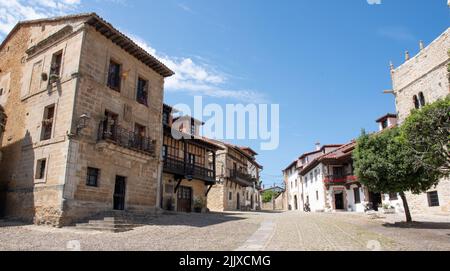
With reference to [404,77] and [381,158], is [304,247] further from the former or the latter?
[404,77]

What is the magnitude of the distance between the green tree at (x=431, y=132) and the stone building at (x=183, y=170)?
15.6 metres

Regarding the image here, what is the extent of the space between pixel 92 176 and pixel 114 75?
588 centimetres

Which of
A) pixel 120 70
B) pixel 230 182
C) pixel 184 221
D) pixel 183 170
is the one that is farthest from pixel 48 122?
pixel 230 182

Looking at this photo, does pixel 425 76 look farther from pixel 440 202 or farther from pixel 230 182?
pixel 230 182

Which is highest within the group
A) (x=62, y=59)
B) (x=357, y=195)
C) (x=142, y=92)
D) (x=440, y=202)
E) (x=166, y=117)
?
(x=62, y=59)

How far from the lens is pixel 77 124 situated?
47.8 ft

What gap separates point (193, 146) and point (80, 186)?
43.0 ft

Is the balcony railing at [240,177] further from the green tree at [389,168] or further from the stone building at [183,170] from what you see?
the green tree at [389,168]

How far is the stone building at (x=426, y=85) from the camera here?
71.1 feet

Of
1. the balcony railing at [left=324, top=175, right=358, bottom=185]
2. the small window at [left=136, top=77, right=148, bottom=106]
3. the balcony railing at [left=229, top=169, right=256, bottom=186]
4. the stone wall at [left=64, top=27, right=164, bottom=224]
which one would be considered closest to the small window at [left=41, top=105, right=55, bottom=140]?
the stone wall at [left=64, top=27, right=164, bottom=224]

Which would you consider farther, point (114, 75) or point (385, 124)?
point (385, 124)

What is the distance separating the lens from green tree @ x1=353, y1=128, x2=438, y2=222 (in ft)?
48.6

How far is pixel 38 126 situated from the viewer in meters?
16.0
